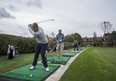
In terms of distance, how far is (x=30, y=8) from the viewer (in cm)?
1717

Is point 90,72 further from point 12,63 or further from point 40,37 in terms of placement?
point 12,63

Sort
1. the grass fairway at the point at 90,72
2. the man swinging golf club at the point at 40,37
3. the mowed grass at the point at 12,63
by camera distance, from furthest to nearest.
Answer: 1. the mowed grass at the point at 12,63
2. the man swinging golf club at the point at 40,37
3. the grass fairway at the point at 90,72

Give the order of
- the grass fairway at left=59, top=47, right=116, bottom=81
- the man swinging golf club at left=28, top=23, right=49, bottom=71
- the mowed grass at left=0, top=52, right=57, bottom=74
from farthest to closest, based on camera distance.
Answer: the mowed grass at left=0, top=52, right=57, bottom=74 → the man swinging golf club at left=28, top=23, right=49, bottom=71 → the grass fairway at left=59, top=47, right=116, bottom=81

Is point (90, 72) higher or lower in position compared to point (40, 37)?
lower

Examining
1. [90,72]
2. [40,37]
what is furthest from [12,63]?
[90,72]

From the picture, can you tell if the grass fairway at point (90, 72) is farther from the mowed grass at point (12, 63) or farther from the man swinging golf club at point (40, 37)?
the mowed grass at point (12, 63)

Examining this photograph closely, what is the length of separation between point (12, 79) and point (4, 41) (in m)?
8.85

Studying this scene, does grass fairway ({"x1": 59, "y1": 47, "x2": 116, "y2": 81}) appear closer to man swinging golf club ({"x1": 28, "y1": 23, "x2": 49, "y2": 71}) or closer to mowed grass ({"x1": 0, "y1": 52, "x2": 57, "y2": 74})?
man swinging golf club ({"x1": 28, "y1": 23, "x2": 49, "y2": 71})

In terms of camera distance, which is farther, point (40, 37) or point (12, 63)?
point (12, 63)

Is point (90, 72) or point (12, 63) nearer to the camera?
point (90, 72)

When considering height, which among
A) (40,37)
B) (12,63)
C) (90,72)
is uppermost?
(40,37)

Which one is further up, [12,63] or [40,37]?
[40,37]

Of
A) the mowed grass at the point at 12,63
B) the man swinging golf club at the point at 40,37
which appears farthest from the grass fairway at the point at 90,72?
the mowed grass at the point at 12,63

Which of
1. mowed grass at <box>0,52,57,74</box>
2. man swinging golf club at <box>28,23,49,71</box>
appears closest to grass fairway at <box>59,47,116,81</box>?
man swinging golf club at <box>28,23,49,71</box>
